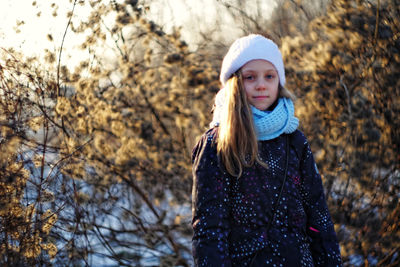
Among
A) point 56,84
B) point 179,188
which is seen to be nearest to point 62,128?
point 56,84

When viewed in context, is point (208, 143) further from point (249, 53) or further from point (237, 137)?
point (249, 53)

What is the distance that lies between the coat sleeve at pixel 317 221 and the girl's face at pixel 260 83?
0.26 m

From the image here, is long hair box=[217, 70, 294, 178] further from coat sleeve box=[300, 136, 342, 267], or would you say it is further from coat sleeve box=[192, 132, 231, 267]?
coat sleeve box=[300, 136, 342, 267]

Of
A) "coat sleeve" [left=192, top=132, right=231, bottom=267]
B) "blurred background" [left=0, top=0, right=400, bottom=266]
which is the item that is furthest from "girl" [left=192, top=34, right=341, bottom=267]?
"blurred background" [left=0, top=0, right=400, bottom=266]

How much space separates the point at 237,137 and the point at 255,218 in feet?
1.02

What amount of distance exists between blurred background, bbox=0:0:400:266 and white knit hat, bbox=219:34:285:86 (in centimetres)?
149

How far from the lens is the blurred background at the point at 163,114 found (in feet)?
10.1

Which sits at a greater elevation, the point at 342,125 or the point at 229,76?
the point at 342,125

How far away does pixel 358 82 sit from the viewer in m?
3.46

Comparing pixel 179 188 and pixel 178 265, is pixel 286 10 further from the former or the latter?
pixel 178 265

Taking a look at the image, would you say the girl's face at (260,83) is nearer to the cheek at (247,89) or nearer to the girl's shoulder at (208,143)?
the cheek at (247,89)

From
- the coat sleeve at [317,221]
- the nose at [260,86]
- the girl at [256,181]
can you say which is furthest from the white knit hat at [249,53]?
the coat sleeve at [317,221]

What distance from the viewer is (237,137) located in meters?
1.74

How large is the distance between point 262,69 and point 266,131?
28 cm
